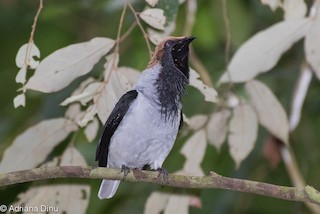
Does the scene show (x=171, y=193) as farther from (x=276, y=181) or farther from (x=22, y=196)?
(x=276, y=181)

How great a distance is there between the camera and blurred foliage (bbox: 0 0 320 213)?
518 cm

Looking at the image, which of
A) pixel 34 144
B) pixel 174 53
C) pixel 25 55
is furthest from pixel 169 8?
pixel 34 144

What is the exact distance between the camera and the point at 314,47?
12.6 ft

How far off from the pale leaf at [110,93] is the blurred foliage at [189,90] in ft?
1.67

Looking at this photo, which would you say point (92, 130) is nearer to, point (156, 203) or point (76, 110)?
point (76, 110)

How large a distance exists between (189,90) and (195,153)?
64.9 inches

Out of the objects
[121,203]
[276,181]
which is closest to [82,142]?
[121,203]

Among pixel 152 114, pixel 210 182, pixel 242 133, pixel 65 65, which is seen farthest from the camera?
pixel 242 133

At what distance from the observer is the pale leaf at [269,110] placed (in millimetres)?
4090

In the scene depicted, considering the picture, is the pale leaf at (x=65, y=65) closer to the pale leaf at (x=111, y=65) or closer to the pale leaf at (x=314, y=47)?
the pale leaf at (x=111, y=65)

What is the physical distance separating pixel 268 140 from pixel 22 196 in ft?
6.48

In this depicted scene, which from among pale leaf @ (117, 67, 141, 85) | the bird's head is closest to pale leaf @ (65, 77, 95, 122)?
pale leaf @ (117, 67, 141, 85)

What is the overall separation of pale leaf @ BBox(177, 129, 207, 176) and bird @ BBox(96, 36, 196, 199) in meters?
0.23

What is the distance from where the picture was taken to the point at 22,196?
4145 mm
